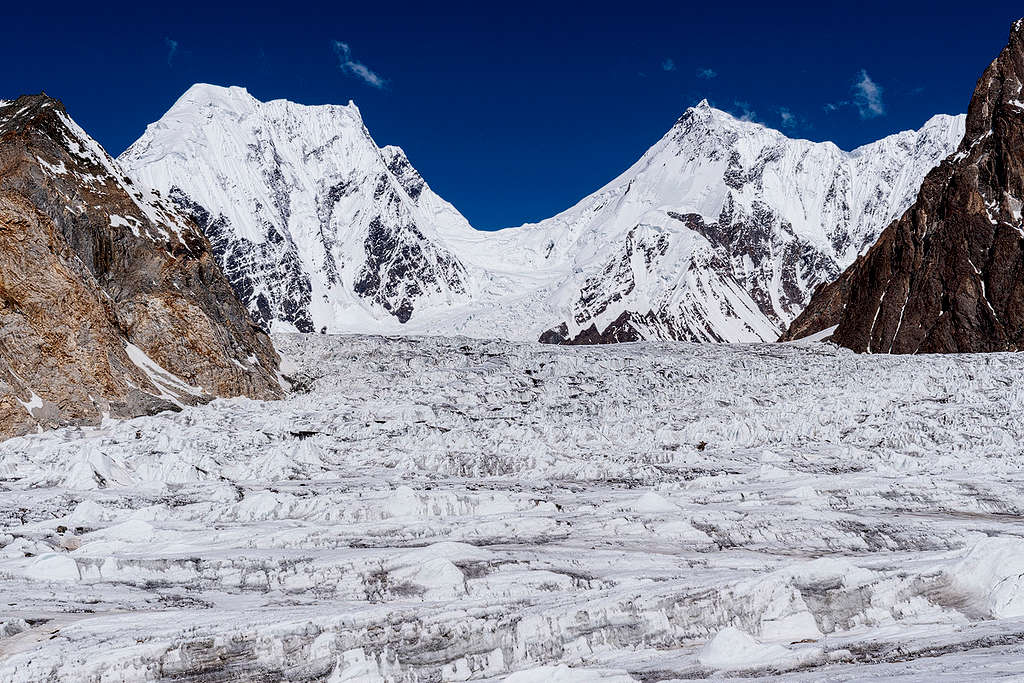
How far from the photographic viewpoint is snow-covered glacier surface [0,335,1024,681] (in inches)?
441

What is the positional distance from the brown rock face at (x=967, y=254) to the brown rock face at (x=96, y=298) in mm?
49607

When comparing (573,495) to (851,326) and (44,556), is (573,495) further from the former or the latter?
(851,326)

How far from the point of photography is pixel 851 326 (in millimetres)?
77312

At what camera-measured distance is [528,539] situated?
1883 centimetres

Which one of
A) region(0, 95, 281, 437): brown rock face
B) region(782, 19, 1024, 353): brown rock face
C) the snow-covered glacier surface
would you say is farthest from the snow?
region(782, 19, 1024, 353): brown rock face

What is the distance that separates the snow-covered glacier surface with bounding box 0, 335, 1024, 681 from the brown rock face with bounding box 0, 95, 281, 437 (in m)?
2.58

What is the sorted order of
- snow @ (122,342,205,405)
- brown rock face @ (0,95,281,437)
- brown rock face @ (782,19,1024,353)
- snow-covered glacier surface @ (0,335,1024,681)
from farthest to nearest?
brown rock face @ (782,19,1024,353)
snow @ (122,342,205,405)
brown rock face @ (0,95,281,437)
snow-covered glacier surface @ (0,335,1024,681)

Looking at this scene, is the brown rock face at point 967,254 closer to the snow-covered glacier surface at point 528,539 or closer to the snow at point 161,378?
the snow-covered glacier surface at point 528,539

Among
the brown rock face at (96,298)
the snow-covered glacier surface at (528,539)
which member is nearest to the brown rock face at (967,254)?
the snow-covered glacier surface at (528,539)

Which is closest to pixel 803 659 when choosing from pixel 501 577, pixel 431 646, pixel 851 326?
pixel 431 646

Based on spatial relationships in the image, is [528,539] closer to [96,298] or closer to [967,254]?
[96,298]

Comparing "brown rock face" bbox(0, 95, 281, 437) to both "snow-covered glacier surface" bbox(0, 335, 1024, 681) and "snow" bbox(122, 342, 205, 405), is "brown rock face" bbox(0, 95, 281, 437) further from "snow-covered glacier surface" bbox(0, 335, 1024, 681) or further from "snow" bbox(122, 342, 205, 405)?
"snow-covered glacier surface" bbox(0, 335, 1024, 681)

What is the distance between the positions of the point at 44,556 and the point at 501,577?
828 cm

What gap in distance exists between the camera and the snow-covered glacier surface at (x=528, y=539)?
11203 mm
